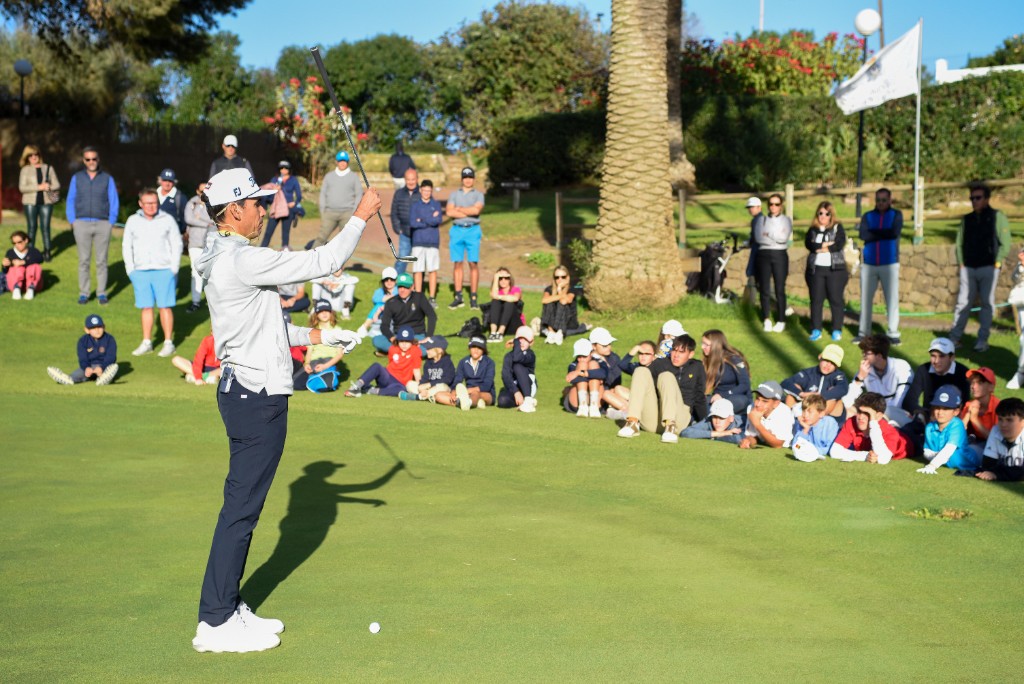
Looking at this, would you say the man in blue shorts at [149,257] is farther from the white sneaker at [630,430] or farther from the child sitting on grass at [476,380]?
the white sneaker at [630,430]

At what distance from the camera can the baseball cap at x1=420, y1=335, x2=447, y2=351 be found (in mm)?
15367

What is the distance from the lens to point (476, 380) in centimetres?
1486

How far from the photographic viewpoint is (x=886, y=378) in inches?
515

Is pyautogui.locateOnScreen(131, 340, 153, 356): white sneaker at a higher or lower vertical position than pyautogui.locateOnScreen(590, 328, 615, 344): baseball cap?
lower

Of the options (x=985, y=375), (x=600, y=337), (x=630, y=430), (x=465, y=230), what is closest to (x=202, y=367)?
(x=600, y=337)

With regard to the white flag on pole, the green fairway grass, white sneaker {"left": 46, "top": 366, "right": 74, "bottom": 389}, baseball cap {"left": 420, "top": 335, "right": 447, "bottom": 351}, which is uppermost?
the white flag on pole

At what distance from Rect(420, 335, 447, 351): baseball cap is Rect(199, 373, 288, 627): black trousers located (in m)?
9.52

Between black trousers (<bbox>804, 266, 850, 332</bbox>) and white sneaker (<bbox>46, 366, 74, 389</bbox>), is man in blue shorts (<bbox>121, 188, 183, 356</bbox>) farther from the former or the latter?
black trousers (<bbox>804, 266, 850, 332</bbox>)

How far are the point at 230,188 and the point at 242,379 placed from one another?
0.91 meters

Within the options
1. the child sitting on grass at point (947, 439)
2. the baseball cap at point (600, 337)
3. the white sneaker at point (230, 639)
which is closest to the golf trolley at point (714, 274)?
the baseball cap at point (600, 337)

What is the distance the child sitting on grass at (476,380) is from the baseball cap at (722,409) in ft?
10.4

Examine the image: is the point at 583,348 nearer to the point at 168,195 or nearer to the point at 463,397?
the point at 463,397

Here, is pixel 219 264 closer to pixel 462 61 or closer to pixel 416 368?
pixel 416 368

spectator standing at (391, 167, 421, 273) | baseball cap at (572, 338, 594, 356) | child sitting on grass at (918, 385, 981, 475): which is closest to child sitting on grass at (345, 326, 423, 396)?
baseball cap at (572, 338, 594, 356)
